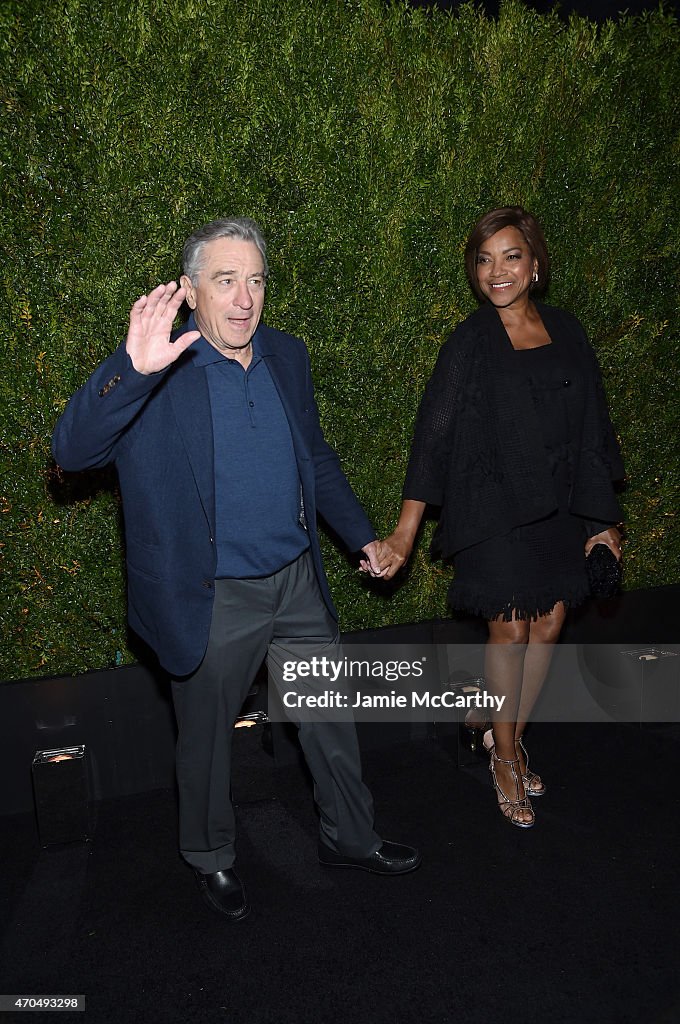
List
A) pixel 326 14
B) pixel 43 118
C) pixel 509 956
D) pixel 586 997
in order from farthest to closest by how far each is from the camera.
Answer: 1. pixel 326 14
2. pixel 43 118
3. pixel 509 956
4. pixel 586 997

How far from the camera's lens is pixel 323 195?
3225mm

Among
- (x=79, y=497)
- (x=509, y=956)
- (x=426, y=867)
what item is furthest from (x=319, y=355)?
(x=509, y=956)

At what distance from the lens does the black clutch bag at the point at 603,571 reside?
3068 millimetres

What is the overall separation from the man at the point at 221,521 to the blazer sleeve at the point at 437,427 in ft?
1.54

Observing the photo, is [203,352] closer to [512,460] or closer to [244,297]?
[244,297]

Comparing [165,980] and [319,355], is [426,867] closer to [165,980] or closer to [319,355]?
[165,980]

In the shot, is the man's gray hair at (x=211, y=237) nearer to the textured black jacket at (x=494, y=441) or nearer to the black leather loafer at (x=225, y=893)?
the textured black jacket at (x=494, y=441)

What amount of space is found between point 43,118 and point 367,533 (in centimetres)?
175

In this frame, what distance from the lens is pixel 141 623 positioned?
8.52 feet

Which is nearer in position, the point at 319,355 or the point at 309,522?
the point at 309,522

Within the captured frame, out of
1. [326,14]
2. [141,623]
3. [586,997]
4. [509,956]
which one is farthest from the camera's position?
[326,14]

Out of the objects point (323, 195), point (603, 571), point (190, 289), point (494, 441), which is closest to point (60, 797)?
point (190, 289)

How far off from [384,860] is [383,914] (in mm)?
190

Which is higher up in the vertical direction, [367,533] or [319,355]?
[319,355]
